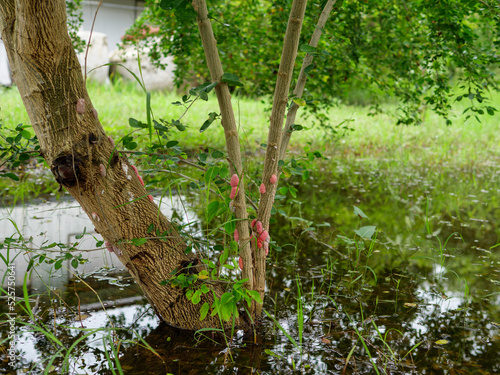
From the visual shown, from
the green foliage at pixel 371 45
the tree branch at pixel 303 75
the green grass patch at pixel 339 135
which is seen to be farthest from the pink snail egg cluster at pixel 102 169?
the green grass patch at pixel 339 135

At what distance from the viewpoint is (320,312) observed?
1.99 metres

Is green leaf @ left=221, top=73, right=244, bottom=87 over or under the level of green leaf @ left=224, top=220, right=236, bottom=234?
over

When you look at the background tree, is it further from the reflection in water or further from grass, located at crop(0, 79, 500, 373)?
the reflection in water

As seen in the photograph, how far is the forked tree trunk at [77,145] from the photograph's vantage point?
1.43m

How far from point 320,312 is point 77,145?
1.24 m

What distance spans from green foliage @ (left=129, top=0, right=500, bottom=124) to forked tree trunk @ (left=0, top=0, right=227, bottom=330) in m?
1.31

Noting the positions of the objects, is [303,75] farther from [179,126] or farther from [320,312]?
[320,312]

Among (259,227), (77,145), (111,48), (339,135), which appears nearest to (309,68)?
(259,227)

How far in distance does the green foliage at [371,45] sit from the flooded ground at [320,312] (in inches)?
38.0

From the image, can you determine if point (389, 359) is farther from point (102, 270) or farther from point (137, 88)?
point (137, 88)

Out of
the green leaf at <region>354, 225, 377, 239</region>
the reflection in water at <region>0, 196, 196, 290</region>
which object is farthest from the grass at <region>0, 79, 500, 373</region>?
the reflection in water at <region>0, 196, 196, 290</region>

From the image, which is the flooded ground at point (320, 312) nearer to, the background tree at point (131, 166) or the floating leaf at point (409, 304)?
the floating leaf at point (409, 304)

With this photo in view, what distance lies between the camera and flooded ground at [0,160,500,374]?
158cm

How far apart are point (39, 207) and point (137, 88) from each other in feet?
18.7
